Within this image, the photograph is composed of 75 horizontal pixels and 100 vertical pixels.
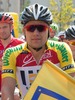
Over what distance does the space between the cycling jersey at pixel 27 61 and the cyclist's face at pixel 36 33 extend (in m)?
0.19

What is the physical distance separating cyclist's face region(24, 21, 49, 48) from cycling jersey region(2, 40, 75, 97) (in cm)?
19

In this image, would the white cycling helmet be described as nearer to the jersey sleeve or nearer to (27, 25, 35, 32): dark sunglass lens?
(27, 25, 35, 32): dark sunglass lens

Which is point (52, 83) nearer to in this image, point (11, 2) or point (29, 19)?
point (29, 19)

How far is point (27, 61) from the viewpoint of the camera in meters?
3.73

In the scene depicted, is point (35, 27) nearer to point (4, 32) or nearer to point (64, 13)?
point (4, 32)

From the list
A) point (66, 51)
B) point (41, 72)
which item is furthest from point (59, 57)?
point (41, 72)

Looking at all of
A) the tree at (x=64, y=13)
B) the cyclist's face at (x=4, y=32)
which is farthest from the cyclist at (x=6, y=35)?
the tree at (x=64, y=13)

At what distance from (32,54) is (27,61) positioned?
10cm

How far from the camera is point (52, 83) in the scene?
275 cm

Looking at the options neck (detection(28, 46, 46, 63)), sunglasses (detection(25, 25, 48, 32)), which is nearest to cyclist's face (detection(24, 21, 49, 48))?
sunglasses (detection(25, 25, 48, 32))

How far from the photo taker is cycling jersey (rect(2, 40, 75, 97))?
142 inches

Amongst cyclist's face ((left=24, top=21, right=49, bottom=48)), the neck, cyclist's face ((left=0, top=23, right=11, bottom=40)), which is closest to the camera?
cyclist's face ((left=24, top=21, right=49, bottom=48))

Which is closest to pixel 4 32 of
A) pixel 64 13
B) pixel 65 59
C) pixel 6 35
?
pixel 6 35

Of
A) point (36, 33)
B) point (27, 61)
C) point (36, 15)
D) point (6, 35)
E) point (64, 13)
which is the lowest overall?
point (64, 13)
